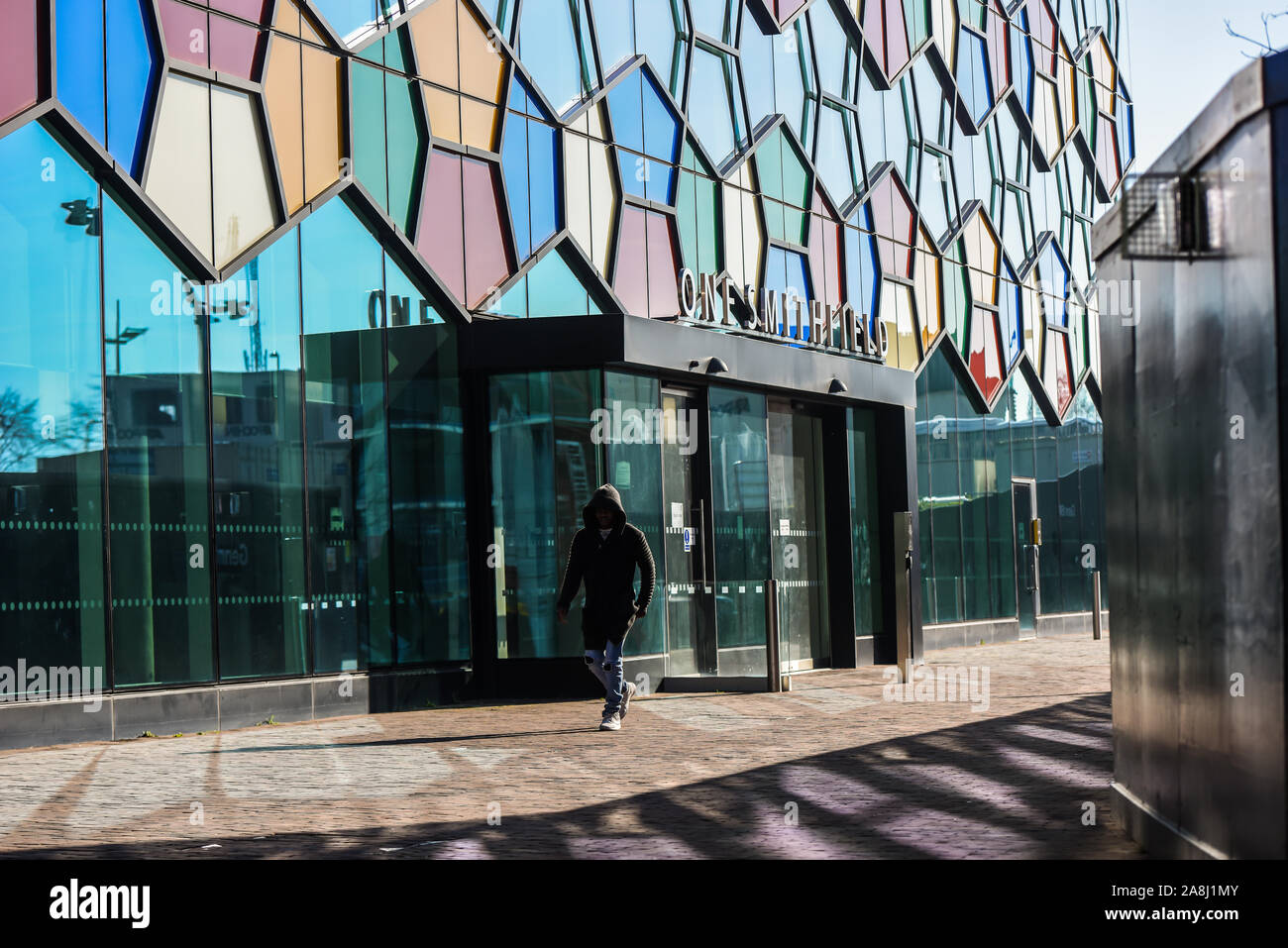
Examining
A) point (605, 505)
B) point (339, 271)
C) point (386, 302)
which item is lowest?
point (605, 505)

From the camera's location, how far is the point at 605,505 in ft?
41.7

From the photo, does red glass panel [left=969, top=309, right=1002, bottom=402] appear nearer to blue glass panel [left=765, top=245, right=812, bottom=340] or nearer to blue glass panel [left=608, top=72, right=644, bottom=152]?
blue glass panel [left=765, top=245, right=812, bottom=340]

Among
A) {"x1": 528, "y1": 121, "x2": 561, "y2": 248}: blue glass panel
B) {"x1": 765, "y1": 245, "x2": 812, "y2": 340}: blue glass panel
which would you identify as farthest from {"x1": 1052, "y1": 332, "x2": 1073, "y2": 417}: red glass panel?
{"x1": 528, "y1": 121, "x2": 561, "y2": 248}: blue glass panel

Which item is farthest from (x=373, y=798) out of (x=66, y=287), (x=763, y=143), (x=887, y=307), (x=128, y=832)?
(x=887, y=307)

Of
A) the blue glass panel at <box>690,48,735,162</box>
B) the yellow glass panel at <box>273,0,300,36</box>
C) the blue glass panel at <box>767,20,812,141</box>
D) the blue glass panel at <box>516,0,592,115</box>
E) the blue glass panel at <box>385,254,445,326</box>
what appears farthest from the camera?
the blue glass panel at <box>767,20,812,141</box>

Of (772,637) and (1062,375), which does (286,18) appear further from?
(1062,375)

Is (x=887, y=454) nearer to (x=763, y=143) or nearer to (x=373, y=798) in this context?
(x=763, y=143)

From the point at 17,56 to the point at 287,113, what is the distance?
3018 millimetres

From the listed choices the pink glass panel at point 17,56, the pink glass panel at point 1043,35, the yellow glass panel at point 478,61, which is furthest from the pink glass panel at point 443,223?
the pink glass panel at point 1043,35

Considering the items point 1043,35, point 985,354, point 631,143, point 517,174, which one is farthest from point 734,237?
point 1043,35

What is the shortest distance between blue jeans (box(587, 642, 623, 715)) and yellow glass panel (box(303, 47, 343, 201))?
17.8ft

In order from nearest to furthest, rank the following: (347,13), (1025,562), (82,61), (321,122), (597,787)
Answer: (597,787) → (82,61) → (321,122) → (347,13) → (1025,562)

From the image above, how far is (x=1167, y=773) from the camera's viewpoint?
6.02 meters

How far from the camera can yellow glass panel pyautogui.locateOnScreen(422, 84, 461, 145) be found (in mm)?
16094
